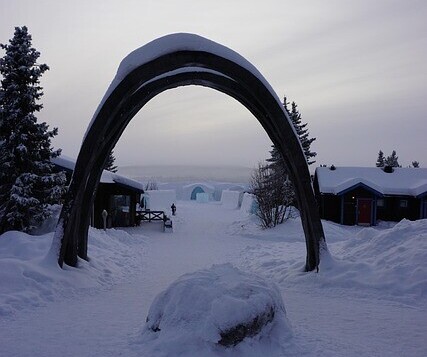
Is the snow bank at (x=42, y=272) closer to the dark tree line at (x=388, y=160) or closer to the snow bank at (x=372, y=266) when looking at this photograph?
the snow bank at (x=372, y=266)

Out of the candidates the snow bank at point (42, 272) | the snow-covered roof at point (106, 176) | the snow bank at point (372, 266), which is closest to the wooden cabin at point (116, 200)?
the snow-covered roof at point (106, 176)

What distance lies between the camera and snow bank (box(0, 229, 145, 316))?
7.98 meters

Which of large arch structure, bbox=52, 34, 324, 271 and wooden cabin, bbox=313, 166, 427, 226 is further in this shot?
wooden cabin, bbox=313, 166, 427, 226

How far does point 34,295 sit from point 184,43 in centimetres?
745

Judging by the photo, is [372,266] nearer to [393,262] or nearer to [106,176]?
[393,262]

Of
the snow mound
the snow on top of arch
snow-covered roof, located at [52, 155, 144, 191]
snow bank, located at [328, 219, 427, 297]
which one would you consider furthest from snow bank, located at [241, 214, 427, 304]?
snow-covered roof, located at [52, 155, 144, 191]

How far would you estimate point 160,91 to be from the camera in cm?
1186

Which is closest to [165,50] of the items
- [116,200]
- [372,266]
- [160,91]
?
[160,91]

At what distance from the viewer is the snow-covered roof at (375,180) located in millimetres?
28875

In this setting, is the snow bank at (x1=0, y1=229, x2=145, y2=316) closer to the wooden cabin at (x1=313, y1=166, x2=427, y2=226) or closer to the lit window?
the wooden cabin at (x1=313, y1=166, x2=427, y2=226)

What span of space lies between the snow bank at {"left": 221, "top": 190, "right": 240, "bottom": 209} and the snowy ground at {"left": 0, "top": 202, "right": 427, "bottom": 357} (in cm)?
3591

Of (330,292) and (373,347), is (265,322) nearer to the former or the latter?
(373,347)

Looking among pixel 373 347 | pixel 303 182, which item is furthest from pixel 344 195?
pixel 373 347

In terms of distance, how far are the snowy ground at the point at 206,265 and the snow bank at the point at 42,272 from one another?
A: 3cm
